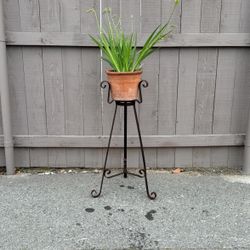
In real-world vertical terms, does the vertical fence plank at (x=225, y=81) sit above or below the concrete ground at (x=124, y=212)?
above

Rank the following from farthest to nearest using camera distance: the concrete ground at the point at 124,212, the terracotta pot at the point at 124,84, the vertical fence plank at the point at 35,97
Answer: the vertical fence plank at the point at 35,97
the terracotta pot at the point at 124,84
the concrete ground at the point at 124,212

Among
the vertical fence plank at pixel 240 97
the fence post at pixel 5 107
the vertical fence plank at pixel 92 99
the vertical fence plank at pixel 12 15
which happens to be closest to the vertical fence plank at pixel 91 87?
the vertical fence plank at pixel 92 99

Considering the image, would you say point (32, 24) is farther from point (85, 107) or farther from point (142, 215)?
point (142, 215)

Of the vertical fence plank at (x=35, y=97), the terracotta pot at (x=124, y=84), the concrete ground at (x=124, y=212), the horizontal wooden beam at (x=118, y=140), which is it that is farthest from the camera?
the horizontal wooden beam at (x=118, y=140)

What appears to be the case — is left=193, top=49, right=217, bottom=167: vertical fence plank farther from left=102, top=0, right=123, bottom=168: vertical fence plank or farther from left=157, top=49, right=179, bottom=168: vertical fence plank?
left=102, top=0, right=123, bottom=168: vertical fence plank

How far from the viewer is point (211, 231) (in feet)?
6.45

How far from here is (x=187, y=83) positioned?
267cm

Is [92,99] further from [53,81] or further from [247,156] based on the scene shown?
[247,156]

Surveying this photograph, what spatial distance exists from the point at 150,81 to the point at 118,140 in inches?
23.4

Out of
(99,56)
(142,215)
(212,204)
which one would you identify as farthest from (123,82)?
(212,204)

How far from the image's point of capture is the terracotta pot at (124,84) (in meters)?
2.15

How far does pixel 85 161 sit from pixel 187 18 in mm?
1539

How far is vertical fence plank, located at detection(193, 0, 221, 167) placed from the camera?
2.53m

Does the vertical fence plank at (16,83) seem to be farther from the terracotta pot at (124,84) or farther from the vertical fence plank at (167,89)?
the vertical fence plank at (167,89)
